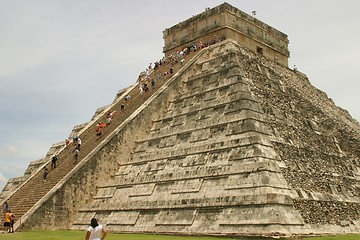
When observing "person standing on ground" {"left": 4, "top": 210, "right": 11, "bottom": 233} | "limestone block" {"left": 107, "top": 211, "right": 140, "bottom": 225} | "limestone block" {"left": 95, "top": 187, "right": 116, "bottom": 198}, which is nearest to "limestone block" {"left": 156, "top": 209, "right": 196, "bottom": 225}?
"limestone block" {"left": 107, "top": 211, "right": 140, "bottom": 225}

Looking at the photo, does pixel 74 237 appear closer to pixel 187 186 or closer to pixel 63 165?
pixel 187 186

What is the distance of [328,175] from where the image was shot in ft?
61.8

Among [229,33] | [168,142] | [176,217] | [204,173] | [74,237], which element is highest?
[229,33]

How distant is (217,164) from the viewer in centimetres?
1686

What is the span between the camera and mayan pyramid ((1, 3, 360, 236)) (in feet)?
50.3

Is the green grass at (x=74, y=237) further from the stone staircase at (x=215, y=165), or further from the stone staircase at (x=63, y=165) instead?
the stone staircase at (x=63, y=165)

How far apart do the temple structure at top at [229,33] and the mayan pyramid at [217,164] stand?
43.6 inches

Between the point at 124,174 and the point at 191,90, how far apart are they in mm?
5577

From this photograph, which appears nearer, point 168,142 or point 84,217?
point 84,217

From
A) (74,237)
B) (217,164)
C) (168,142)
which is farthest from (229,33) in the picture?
(74,237)

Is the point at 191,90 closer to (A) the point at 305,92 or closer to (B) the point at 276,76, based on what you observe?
(B) the point at 276,76

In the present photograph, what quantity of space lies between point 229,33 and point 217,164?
11.7 m

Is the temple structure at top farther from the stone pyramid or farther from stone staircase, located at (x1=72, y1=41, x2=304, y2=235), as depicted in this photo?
stone staircase, located at (x1=72, y1=41, x2=304, y2=235)

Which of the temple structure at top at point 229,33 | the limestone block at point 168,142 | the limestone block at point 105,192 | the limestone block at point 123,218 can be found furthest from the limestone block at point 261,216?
the temple structure at top at point 229,33
